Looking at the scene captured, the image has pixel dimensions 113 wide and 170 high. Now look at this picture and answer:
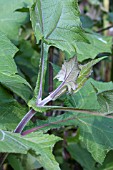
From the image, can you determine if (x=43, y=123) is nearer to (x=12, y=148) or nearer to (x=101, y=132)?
(x=101, y=132)

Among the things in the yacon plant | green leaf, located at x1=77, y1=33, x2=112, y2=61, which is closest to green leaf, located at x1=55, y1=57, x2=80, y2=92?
the yacon plant

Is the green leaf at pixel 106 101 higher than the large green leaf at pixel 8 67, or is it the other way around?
the large green leaf at pixel 8 67

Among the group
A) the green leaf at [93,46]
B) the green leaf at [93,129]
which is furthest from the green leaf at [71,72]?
the green leaf at [93,46]

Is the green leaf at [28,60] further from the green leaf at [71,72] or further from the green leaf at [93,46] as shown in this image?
the green leaf at [71,72]

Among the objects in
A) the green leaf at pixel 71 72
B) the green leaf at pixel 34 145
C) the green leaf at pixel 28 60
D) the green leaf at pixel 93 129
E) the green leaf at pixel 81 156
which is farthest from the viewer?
the green leaf at pixel 28 60

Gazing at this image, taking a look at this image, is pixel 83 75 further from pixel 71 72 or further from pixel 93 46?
pixel 93 46

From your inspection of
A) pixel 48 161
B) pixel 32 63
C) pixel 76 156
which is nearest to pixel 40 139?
pixel 48 161

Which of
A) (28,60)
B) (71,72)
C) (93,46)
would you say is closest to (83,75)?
(71,72)
